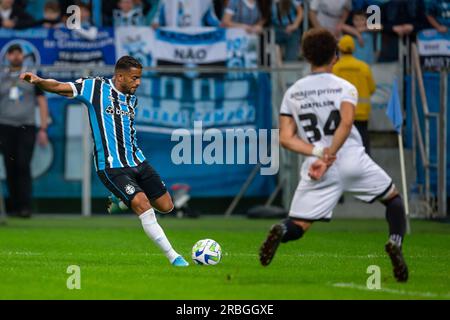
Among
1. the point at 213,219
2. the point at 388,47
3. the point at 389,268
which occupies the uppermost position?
the point at 388,47

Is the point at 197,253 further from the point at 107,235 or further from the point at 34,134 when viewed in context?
the point at 34,134

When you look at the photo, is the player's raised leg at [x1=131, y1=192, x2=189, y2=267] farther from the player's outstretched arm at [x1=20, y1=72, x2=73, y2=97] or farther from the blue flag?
the blue flag

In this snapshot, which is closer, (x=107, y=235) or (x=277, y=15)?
(x=107, y=235)

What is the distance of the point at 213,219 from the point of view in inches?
826

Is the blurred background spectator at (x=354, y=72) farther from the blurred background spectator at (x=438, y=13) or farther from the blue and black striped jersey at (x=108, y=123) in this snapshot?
the blue and black striped jersey at (x=108, y=123)

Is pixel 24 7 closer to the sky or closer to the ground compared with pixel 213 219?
closer to the sky

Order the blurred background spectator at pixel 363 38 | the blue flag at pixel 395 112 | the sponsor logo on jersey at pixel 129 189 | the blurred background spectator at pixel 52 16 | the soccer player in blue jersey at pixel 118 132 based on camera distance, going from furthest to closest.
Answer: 1. the blurred background spectator at pixel 52 16
2. the blurred background spectator at pixel 363 38
3. the blue flag at pixel 395 112
4. the soccer player in blue jersey at pixel 118 132
5. the sponsor logo on jersey at pixel 129 189

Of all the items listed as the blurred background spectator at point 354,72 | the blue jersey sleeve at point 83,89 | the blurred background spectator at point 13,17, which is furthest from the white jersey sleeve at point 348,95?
the blurred background spectator at point 13,17

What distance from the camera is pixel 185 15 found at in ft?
71.4

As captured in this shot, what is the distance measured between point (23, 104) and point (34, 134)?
0.54 metres

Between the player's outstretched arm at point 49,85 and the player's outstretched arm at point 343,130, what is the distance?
3.26m

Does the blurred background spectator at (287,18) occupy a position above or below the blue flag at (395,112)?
above

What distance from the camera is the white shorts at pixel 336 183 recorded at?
414 inches
